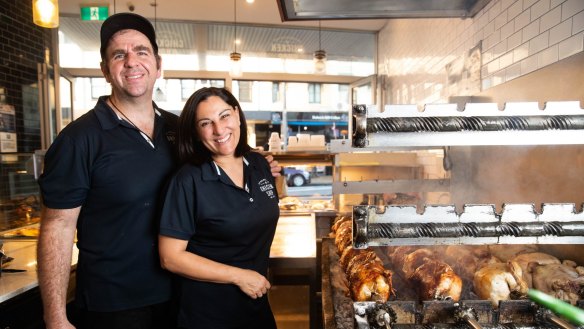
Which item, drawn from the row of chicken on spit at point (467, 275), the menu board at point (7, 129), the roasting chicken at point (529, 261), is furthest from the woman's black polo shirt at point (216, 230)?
the menu board at point (7, 129)

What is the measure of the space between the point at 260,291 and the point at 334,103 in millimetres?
6544

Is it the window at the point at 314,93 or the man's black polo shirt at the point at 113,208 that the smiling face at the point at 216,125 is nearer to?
the man's black polo shirt at the point at 113,208

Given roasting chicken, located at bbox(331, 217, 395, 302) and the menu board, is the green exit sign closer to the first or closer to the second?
the menu board

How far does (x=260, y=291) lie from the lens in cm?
159

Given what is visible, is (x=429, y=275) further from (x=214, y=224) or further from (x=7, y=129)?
(x=7, y=129)

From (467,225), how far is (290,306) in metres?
2.39

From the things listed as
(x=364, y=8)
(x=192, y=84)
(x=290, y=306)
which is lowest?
(x=290, y=306)

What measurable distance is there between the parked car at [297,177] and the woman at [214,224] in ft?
32.7

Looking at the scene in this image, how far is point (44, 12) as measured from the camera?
3.02m

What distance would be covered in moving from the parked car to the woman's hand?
10008 millimetres

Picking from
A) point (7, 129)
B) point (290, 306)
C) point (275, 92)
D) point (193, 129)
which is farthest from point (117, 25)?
point (275, 92)

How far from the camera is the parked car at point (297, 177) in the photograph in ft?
38.7

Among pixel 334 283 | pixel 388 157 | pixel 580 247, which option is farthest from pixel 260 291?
pixel 388 157

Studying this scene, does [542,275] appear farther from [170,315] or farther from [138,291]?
[138,291]
